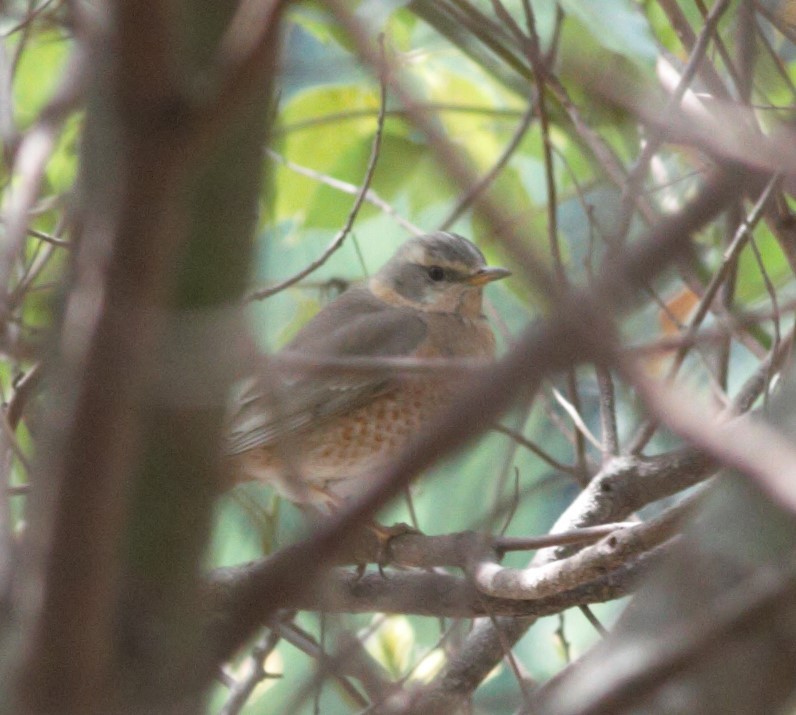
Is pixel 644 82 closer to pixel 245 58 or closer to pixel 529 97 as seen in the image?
pixel 529 97

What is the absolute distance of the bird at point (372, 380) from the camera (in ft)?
12.0

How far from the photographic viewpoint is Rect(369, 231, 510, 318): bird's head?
165 inches

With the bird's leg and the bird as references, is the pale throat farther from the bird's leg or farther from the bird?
the bird's leg

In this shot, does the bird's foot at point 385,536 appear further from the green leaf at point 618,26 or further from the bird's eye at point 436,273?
the bird's eye at point 436,273

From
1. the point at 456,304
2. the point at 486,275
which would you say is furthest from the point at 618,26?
the point at 456,304

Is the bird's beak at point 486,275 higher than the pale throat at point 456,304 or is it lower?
lower

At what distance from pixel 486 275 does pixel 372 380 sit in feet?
2.07

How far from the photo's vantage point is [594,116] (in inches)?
121

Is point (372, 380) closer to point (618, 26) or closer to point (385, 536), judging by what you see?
point (385, 536)

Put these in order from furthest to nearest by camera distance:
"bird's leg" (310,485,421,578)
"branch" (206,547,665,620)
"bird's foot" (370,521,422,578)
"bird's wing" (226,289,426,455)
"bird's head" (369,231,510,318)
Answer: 1. "bird's head" (369,231,510,318)
2. "bird's wing" (226,289,426,455)
3. "bird's foot" (370,521,422,578)
4. "bird's leg" (310,485,421,578)
5. "branch" (206,547,665,620)

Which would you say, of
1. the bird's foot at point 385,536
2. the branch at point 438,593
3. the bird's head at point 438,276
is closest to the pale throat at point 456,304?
the bird's head at point 438,276

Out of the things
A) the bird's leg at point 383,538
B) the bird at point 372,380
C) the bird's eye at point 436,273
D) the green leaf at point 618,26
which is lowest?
the bird's leg at point 383,538

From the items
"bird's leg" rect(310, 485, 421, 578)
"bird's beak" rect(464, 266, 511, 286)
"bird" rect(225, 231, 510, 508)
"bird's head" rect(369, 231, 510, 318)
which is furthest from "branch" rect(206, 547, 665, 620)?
"bird's head" rect(369, 231, 510, 318)

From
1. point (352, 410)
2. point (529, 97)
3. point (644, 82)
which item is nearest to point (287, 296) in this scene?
point (352, 410)
